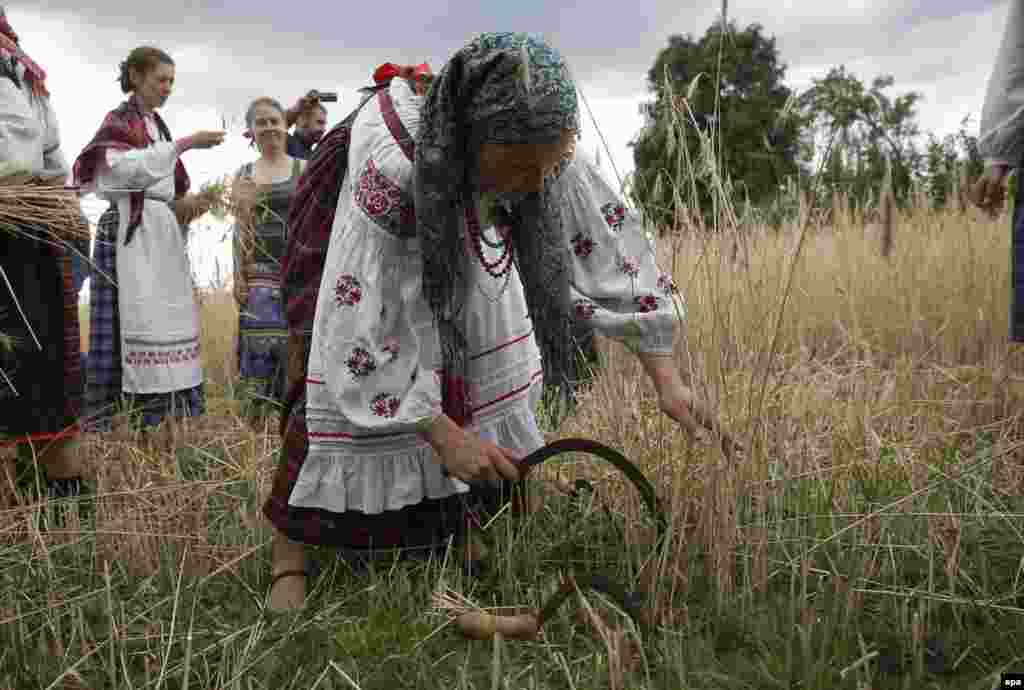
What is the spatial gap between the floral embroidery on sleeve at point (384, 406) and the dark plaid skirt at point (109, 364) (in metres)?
2.00

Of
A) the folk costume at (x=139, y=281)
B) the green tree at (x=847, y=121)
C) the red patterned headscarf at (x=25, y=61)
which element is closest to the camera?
the green tree at (x=847, y=121)

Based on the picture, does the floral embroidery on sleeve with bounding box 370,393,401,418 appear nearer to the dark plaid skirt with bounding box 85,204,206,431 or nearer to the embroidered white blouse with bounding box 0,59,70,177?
the embroidered white blouse with bounding box 0,59,70,177

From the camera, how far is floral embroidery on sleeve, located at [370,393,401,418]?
1403 millimetres

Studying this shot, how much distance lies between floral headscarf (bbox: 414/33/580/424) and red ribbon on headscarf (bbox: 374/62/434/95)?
30 centimetres

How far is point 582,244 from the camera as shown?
165cm

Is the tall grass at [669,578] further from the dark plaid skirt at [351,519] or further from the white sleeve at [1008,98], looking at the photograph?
the white sleeve at [1008,98]

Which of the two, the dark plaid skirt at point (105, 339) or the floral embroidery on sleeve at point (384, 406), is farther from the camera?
the dark plaid skirt at point (105, 339)

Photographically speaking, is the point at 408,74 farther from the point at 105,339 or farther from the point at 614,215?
the point at 105,339

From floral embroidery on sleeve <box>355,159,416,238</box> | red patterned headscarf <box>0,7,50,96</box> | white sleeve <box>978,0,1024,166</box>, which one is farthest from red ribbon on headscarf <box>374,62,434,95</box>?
white sleeve <box>978,0,1024,166</box>

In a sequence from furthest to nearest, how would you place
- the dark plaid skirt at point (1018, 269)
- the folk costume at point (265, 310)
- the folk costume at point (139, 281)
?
1. the folk costume at point (265, 310)
2. the folk costume at point (139, 281)
3. the dark plaid skirt at point (1018, 269)

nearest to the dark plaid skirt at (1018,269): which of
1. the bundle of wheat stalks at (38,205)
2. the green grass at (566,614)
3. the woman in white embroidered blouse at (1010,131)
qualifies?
the woman in white embroidered blouse at (1010,131)

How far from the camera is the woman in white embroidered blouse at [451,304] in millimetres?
1329

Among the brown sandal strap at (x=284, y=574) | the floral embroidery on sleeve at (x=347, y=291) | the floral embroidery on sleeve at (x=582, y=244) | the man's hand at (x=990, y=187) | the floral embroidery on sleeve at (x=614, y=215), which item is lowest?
the brown sandal strap at (x=284, y=574)

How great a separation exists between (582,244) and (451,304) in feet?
1.09
